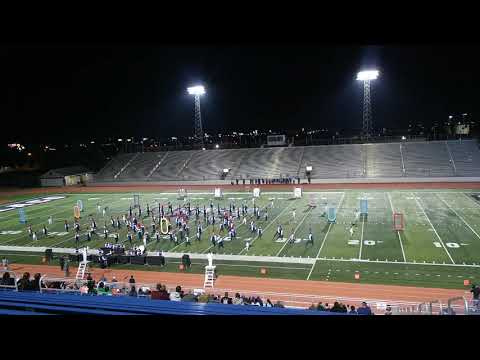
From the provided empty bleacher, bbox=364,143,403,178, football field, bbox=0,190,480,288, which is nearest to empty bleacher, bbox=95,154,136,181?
football field, bbox=0,190,480,288

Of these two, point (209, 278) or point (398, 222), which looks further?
point (398, 222)

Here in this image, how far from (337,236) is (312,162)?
92.3 ft

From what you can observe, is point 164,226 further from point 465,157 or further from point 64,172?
point 64,172

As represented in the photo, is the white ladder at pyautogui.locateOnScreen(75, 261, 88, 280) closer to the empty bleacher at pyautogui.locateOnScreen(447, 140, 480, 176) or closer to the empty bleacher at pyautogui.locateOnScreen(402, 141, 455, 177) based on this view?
the empty bleacher at pyautogui.locateOnScreen(402, 141, 455, 177)

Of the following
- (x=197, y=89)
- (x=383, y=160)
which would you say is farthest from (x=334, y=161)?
(x=197, y=89)

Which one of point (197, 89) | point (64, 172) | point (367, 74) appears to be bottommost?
point (64, 172)

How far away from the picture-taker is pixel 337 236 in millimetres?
21797

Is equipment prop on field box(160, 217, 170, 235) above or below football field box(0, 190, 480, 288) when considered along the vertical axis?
above

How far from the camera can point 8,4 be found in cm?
431

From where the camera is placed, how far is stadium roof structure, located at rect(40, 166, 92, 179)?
179ft

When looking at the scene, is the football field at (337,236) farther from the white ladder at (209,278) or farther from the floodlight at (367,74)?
the floodlight at (367,74)

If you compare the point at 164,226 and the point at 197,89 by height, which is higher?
the point at 197,89

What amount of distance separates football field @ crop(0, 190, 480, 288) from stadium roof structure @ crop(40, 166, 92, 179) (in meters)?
17.9
